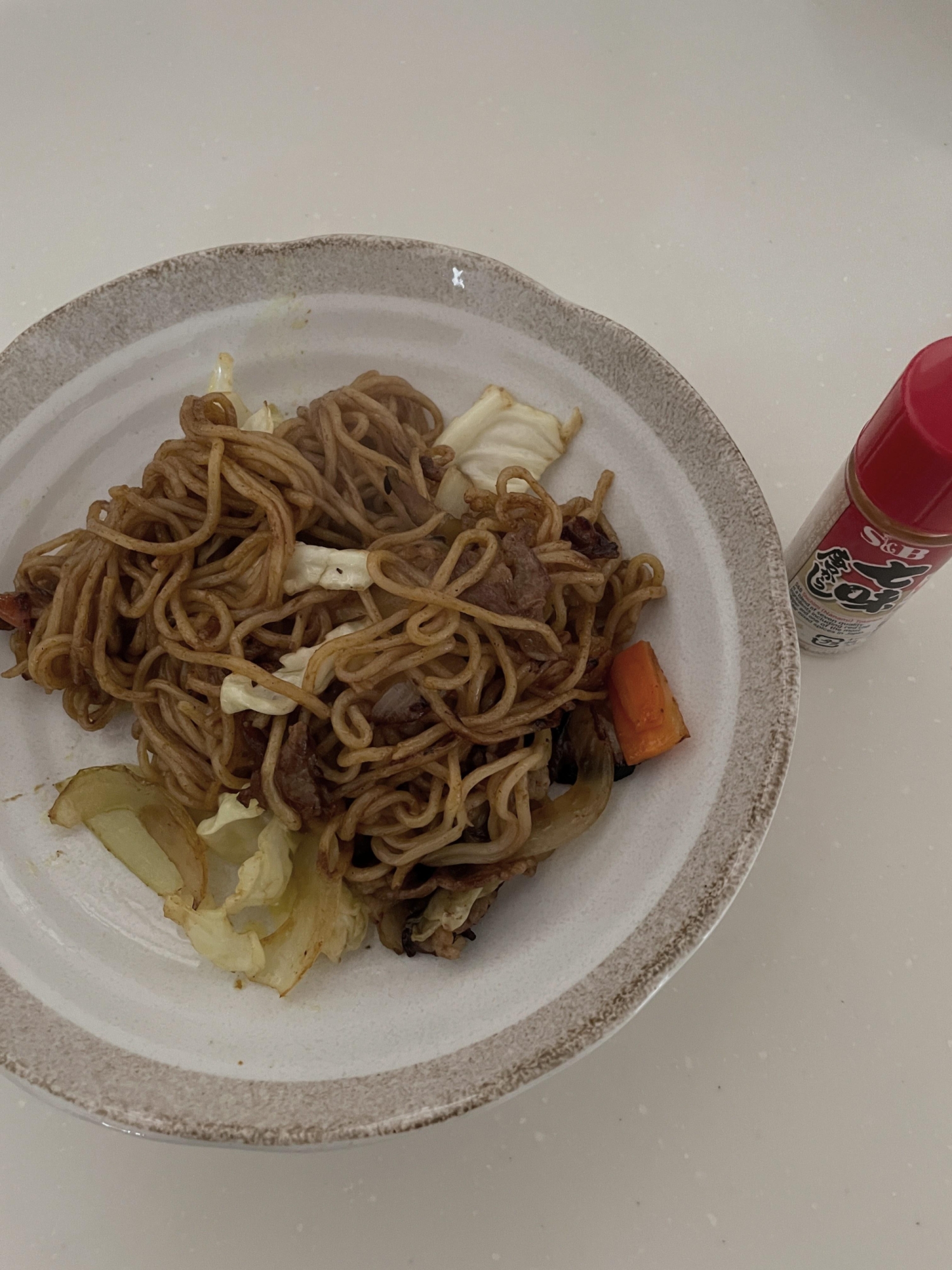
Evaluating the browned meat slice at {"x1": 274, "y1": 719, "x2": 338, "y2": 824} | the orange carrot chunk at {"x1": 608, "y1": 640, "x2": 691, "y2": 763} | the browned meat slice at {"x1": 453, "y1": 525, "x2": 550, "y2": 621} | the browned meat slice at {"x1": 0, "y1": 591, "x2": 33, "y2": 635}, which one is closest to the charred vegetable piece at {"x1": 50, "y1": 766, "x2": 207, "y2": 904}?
the browned meat slice at {"x1": 274, "y1": 719, "x2": 338, "y2": 824}

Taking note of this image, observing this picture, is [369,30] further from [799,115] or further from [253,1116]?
[253,1116]

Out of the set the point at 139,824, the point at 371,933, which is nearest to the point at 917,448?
the point at 371,933

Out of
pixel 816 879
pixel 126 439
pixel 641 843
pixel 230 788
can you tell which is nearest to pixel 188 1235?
pixel 230 788

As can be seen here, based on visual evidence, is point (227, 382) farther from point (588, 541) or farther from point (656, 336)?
point (656, 336)

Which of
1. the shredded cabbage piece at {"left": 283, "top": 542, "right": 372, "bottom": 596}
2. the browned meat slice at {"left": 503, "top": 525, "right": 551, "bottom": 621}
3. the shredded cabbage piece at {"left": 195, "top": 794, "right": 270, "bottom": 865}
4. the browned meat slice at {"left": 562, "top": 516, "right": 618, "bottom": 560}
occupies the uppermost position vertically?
the browned meat slice at {"left": 562, "top": 516, "right": 618, "bottom": 560}

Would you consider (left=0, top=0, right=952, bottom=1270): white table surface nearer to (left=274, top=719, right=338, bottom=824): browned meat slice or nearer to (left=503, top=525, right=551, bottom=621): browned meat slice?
(left=274, top=719, right=338, bottom=824): browned meat slice
